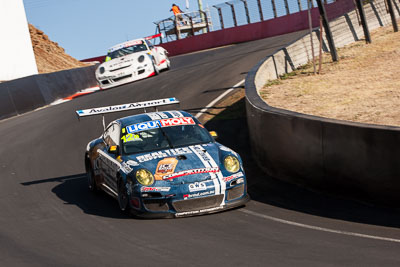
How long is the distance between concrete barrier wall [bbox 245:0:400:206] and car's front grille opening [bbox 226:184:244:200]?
138cm

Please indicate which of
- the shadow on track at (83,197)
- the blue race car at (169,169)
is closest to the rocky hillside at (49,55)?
the shadow on track at (83,197)

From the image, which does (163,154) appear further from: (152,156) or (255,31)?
(255,31)

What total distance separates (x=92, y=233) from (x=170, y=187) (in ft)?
3.99

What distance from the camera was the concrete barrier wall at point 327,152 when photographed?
8.45 meters

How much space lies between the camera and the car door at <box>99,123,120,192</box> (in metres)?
9.73

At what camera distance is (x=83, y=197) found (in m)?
10.8

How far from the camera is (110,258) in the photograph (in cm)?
681

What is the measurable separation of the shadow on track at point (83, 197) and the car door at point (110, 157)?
337 mm

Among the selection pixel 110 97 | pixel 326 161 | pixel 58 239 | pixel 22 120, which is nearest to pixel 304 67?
pixel 110 97

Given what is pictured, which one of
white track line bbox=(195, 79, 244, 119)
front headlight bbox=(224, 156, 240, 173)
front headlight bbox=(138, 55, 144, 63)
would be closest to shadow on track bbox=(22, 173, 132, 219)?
front headlight bbox=(224, 156, 240, 173)

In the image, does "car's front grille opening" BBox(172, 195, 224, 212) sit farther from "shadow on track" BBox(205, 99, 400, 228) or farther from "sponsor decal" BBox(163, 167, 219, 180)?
"shadow on track" BBox(205, 99, 400, 228)

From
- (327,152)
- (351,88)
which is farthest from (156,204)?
(351,88)

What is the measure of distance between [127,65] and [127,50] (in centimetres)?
105

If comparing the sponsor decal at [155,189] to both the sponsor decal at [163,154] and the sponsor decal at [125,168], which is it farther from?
the sponsor decal at [163,154]
